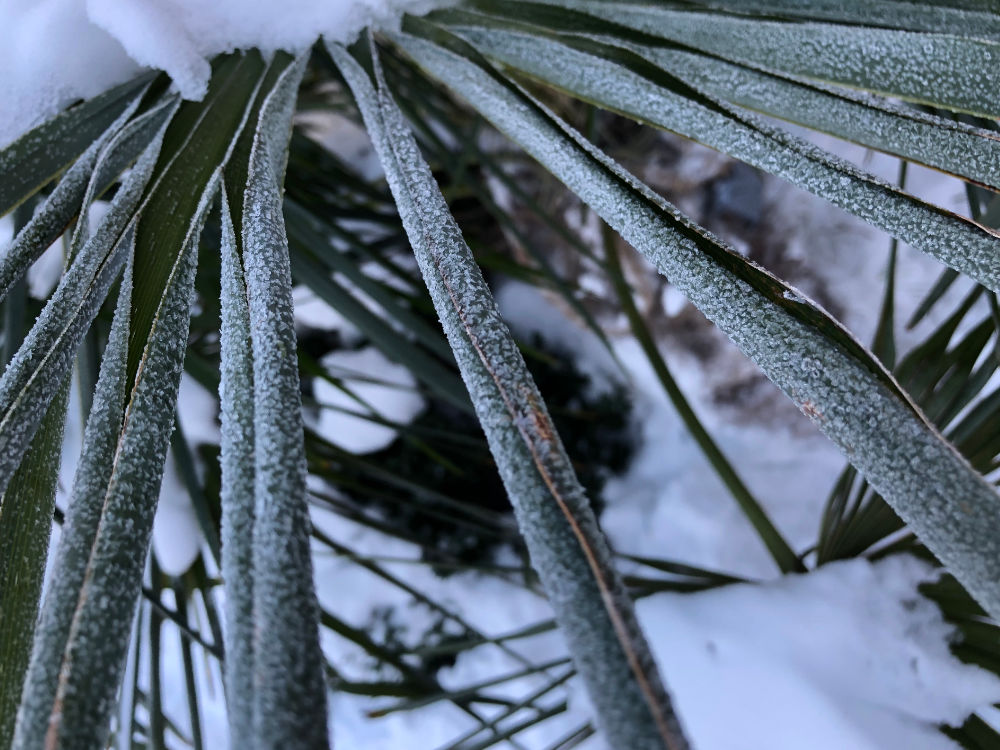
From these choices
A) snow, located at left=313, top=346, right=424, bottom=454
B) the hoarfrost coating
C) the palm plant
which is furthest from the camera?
snow, located at left=313, top=346, right=424, bottom=454

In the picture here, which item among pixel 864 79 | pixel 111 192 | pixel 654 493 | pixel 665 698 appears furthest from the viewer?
pixel 654 493

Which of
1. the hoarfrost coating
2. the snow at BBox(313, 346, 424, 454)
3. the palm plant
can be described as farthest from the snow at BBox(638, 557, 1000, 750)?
the snow at BBox(313, 346, 424, 454)

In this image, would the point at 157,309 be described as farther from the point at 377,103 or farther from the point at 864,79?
the point at 864,79

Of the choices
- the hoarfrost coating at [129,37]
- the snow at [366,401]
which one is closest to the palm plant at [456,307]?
the hoarfrost coating at [129,37]

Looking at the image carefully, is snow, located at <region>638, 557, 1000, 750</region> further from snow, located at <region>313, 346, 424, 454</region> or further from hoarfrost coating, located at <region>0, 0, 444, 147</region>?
snow, located at <region>313, 346, 424, 454</region>

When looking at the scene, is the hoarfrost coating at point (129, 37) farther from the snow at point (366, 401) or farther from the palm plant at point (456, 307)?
the snow at point (366, 401)

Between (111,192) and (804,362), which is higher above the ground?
(111,192)

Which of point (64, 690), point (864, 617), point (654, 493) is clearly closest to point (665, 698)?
point (64, 690)
